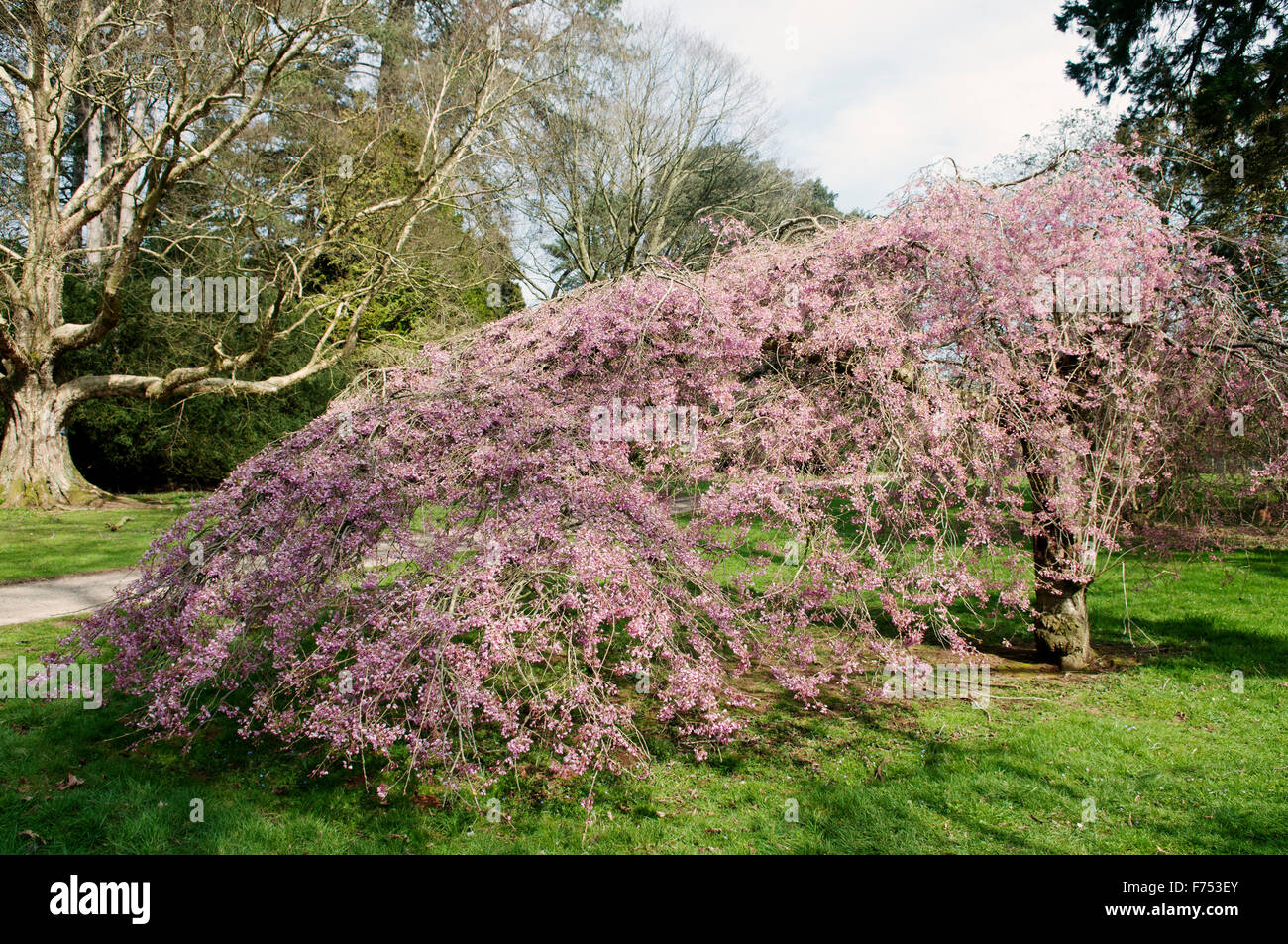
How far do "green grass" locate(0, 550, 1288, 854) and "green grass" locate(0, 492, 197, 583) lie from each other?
487 cm

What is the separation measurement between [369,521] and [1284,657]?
6.65 meters

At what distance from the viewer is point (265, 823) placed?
3508 millimetres

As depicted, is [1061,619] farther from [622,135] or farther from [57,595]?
[622,135]

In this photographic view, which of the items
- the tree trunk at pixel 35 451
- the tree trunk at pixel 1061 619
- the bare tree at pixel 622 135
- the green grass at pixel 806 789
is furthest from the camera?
the bare tree at pixel 622 135

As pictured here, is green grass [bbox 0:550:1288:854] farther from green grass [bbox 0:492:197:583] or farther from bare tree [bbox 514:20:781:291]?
bare tree [bbox 514:20:781:291]

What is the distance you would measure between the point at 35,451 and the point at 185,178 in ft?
17.1

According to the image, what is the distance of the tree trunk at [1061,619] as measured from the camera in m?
5.75

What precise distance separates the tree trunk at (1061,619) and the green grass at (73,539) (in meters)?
9.03

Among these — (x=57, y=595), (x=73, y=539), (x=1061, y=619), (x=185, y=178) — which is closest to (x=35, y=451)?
(x=73, y=539)

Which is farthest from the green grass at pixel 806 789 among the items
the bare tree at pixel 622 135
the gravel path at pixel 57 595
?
the bare tree at pixel 622 135

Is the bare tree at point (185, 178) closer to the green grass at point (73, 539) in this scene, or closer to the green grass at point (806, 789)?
the green grass at point (73, 539)

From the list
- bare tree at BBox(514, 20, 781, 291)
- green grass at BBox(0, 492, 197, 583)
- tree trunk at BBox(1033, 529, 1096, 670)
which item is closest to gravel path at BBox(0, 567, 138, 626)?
green grass at BBox(0, 492, 197, 583)
